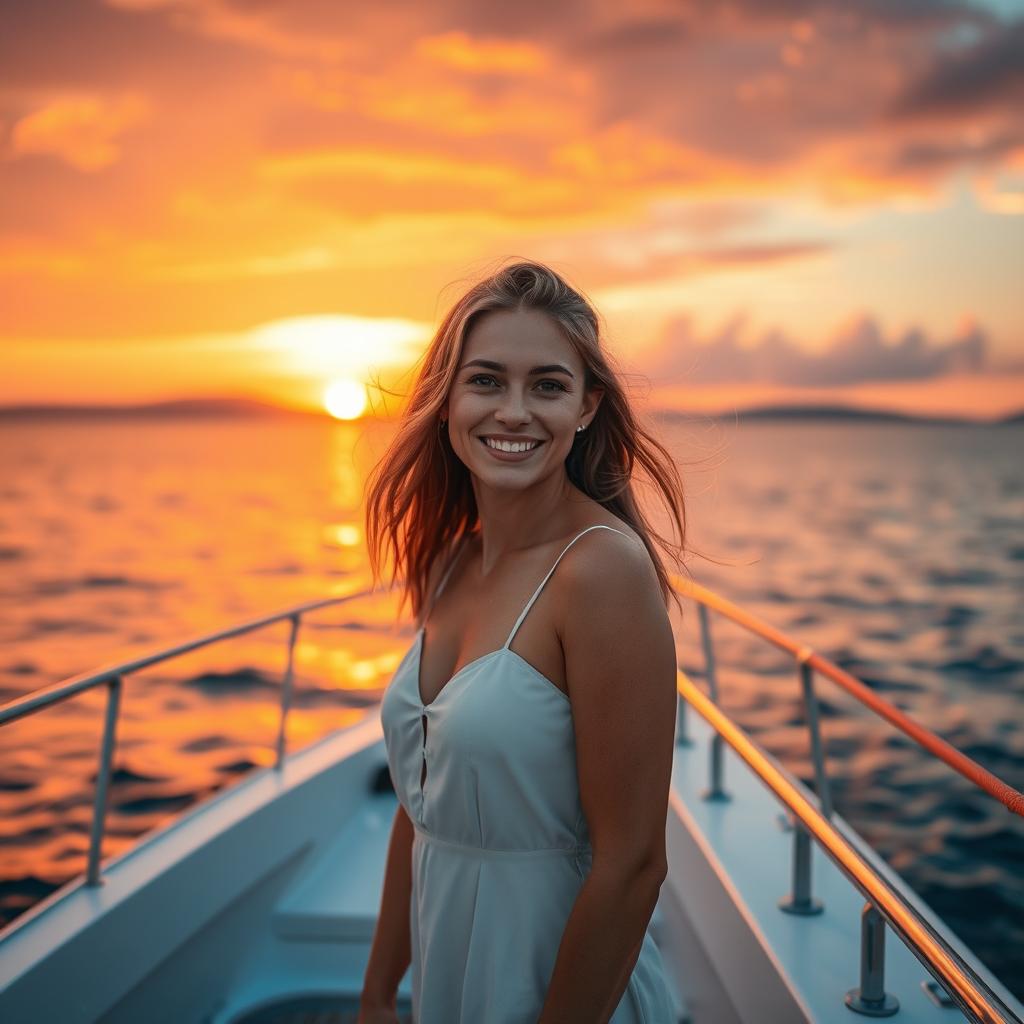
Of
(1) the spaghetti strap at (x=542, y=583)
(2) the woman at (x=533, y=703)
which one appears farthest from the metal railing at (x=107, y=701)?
(1) the spaghetti strap at (x=542, y=583)

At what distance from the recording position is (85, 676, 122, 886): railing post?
7.39 feet

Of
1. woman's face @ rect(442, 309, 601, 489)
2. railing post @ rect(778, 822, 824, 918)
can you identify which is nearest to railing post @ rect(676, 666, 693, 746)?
railing post @ rect(778, 822, 824, 918)

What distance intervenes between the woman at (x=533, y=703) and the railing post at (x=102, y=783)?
0.86 meters

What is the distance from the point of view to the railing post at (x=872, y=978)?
1.77m

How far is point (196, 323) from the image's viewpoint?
33.4m

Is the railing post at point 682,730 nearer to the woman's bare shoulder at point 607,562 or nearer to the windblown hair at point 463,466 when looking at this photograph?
the windblown hair at point 463,466

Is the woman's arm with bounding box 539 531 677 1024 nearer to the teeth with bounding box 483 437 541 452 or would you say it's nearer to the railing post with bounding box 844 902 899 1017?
the teeth with bounding box 483 437 541 452

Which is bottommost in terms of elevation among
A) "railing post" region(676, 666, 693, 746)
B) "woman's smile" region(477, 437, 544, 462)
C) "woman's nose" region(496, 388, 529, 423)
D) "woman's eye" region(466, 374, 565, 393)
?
"railing post" region(676, 666, 693, 746)

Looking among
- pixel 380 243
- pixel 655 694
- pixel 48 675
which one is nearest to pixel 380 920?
pixel 655 694

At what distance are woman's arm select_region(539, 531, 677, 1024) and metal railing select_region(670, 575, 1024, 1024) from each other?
0.96 ft

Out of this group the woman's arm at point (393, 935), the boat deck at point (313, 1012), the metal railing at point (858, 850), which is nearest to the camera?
the metal railing at point (858, 850)

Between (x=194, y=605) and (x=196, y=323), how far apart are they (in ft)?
41.1

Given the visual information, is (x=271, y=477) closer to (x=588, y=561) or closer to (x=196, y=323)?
(x=196, y=323)

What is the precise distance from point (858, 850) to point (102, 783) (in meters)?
1.65
